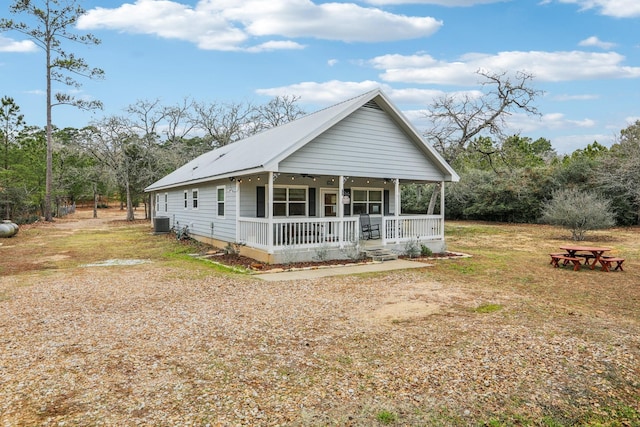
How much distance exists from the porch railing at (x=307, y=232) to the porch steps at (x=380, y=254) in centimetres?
64

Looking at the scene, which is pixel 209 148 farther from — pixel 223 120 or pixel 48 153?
pixel 48 153

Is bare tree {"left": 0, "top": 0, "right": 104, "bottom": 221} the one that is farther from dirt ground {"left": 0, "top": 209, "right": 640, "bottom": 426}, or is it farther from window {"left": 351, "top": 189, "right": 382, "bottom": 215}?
dirt ground {"left": 0, "top": 209, "right": 640, "bottom": 426}

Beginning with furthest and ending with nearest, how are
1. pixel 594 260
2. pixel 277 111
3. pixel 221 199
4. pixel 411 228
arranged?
pixel 277 111 < pixel 221 199 < pixel 411 228 < pixel 594 260

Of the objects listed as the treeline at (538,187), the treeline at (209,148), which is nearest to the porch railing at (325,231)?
the treeline at (209,148)

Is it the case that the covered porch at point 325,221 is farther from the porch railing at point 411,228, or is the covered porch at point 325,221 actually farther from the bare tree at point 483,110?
the bare tree at point 483,110

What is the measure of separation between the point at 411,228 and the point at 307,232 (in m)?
3.98

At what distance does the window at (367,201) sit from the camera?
52.8 ft

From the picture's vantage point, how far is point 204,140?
137ft

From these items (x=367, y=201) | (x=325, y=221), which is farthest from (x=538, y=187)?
(x=325, y=221)

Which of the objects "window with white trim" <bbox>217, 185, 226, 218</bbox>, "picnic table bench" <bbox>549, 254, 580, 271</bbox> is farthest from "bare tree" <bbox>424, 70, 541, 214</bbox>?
"window with white trim" <bbox>217, 185, 226, 218</bbox>

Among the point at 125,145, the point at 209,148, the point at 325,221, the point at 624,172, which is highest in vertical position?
the point at 209,148

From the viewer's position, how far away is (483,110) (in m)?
21.6

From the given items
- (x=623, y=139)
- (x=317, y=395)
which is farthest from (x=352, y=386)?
(x=623, y=139)

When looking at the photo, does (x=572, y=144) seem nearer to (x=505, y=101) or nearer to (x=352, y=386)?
(x=505, y=101)
